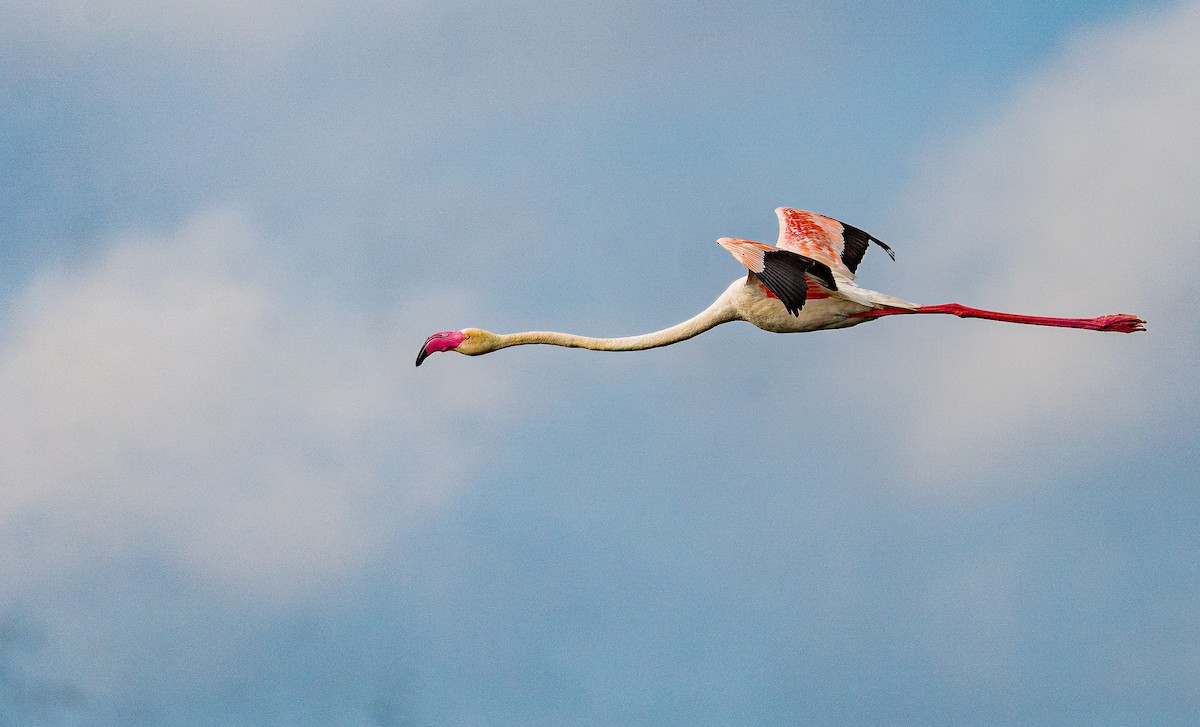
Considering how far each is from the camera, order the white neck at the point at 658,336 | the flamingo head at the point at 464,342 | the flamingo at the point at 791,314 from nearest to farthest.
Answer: the flamingo at the point at 791,314, the white neck at the point at 658,336, the flamingo head at the point at 464,342

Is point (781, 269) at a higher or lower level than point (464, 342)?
lower

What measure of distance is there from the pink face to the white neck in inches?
45.9

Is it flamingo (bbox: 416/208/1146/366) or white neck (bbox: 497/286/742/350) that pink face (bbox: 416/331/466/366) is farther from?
white neck (bbox: 497/286/742/350)

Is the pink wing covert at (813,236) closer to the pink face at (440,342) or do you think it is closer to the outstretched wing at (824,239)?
the outstretched wing at (824,239)

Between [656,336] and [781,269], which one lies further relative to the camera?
[656,336]

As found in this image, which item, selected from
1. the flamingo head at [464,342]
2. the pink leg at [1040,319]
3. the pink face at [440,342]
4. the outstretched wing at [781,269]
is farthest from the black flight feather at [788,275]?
the pink face at [440,342]

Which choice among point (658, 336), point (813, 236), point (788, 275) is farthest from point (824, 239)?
point (788, 275)

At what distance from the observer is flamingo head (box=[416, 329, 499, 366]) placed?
28.6 m

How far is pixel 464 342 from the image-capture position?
94.0 feet

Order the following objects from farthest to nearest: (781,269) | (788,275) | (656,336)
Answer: (656,336) < (781,269) < (788,275)

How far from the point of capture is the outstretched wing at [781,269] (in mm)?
23703

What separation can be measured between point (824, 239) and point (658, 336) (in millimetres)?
3745

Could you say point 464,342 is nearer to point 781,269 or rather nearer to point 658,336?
point 658,336

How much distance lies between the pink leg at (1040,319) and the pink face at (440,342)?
6.91 metres
